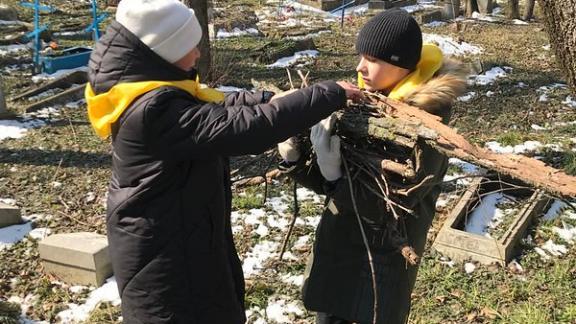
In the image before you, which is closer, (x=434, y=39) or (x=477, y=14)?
(x=434, y=39)

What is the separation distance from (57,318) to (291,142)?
2.30 meters

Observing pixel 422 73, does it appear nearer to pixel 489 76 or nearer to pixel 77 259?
pixel 77 259

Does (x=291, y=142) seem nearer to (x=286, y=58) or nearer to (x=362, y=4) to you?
(x=286, y=58)

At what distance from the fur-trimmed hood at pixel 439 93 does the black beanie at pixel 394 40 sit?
0.40 feet

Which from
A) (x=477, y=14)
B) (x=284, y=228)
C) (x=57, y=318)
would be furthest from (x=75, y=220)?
(x=477, y=14)

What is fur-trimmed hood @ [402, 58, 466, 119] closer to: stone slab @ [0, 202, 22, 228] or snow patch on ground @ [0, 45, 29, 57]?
stone slab @ [0, 202, 22, 228]

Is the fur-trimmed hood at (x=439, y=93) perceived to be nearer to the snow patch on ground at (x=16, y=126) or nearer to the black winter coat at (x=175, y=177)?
the black winter coat at (x=175, y=177)

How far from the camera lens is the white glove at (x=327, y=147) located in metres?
1.94

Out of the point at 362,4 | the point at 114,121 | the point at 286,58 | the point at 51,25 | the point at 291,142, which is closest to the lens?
the point at 114,121

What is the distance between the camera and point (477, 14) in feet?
56.1

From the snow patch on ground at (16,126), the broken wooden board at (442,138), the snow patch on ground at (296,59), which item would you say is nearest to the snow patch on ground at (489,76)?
the snow patch on ground at (296,59)

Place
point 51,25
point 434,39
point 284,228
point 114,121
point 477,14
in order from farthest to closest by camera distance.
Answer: point 477,14 → point 51,25 → point 434,39 → point 284,228 → point 114,121

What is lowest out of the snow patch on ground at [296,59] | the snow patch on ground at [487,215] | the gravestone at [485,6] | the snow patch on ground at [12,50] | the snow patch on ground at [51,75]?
the gravestone at [485,6]

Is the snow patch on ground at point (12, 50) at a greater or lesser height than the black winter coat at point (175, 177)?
lesser
